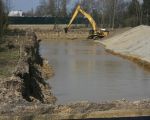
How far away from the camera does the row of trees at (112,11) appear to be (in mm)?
84875

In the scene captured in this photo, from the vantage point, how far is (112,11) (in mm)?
94750

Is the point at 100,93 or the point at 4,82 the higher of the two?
the point at 4,82

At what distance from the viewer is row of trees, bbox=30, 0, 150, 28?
84875mm

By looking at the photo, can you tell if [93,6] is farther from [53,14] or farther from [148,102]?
[148,102]

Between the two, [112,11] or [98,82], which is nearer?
[98,82]

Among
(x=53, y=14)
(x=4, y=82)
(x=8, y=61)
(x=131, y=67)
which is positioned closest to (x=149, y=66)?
(x=131, y=67)

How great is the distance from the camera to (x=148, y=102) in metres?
8.53

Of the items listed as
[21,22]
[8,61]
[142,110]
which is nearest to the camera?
[142,110]

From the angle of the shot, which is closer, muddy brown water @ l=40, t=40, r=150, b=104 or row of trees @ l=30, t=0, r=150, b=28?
muddy brown water @ l=40, t=40, r=150, b=104

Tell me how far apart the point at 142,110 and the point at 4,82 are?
4950mm

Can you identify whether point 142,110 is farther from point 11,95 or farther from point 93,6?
point 93,6

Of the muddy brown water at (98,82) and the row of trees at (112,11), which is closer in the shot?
the muddy brown water at (98,82)

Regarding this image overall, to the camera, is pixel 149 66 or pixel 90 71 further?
pixel 149 66

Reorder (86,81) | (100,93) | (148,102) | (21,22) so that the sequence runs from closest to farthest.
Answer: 1. (148,102)
2. (100,93)
3. (86,81)
4. (21,22)
